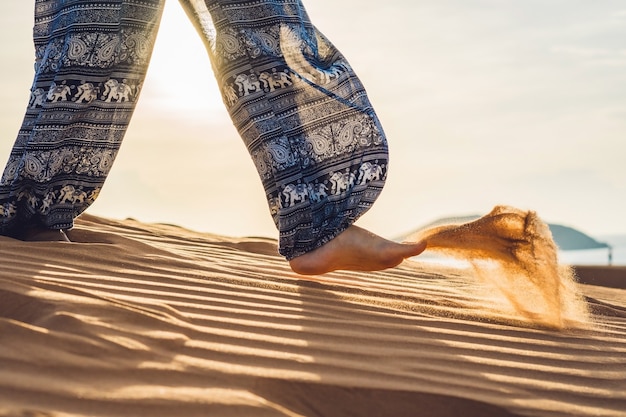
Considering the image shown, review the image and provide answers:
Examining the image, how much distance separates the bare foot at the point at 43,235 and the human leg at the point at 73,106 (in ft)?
0.04

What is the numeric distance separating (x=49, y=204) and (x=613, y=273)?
4.74 meters

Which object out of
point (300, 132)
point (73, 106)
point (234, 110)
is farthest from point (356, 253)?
point (73, 106)

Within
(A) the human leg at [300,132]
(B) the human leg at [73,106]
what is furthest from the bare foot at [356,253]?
(B) the human leg at [73,106]

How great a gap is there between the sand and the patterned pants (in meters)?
0.37

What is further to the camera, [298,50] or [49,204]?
[49,204]

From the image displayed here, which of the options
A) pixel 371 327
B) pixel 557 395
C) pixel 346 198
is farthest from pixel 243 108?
pixel 557 395

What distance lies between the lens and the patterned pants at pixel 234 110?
10.7 feet

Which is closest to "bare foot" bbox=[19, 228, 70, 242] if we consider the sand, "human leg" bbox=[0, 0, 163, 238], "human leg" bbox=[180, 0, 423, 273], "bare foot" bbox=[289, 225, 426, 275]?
"human leg" bbox=[0, 0, 163, 238]

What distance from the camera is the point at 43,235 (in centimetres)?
365

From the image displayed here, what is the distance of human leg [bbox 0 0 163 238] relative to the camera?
353cm

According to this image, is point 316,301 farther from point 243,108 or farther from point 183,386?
point 183,386

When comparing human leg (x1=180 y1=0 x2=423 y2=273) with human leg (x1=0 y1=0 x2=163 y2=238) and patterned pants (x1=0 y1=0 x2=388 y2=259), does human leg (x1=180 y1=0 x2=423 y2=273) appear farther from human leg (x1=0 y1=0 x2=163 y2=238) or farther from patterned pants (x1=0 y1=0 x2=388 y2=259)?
human leg (x1=0 y1=0 x2=163 y2=238)

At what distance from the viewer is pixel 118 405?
63.2 inches

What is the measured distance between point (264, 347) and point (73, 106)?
1.83 meters
